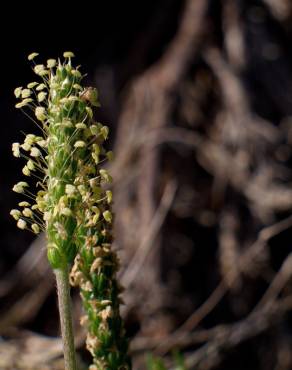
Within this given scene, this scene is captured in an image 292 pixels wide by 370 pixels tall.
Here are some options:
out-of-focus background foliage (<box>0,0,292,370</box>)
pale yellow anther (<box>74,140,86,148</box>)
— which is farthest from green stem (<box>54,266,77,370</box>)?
out-of-focus background foliage (<box>0,0,292,370</box>)

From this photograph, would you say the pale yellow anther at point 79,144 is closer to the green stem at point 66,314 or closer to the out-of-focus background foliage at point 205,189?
the green stem at point 66,314

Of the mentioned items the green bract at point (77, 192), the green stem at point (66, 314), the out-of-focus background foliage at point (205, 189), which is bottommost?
the out-of-focus background foliage at point (205, 189)

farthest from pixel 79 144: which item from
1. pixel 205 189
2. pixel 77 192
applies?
pixel 205 189

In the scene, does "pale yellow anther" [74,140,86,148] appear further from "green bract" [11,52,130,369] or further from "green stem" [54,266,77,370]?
"green stem" [54,266,77,370]

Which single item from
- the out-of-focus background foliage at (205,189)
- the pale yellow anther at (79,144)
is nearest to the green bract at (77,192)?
the pale yellow anther at (79,144)

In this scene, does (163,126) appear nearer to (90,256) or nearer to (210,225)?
(210,225)

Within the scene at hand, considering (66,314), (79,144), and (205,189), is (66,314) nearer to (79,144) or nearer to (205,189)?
(79,144)
